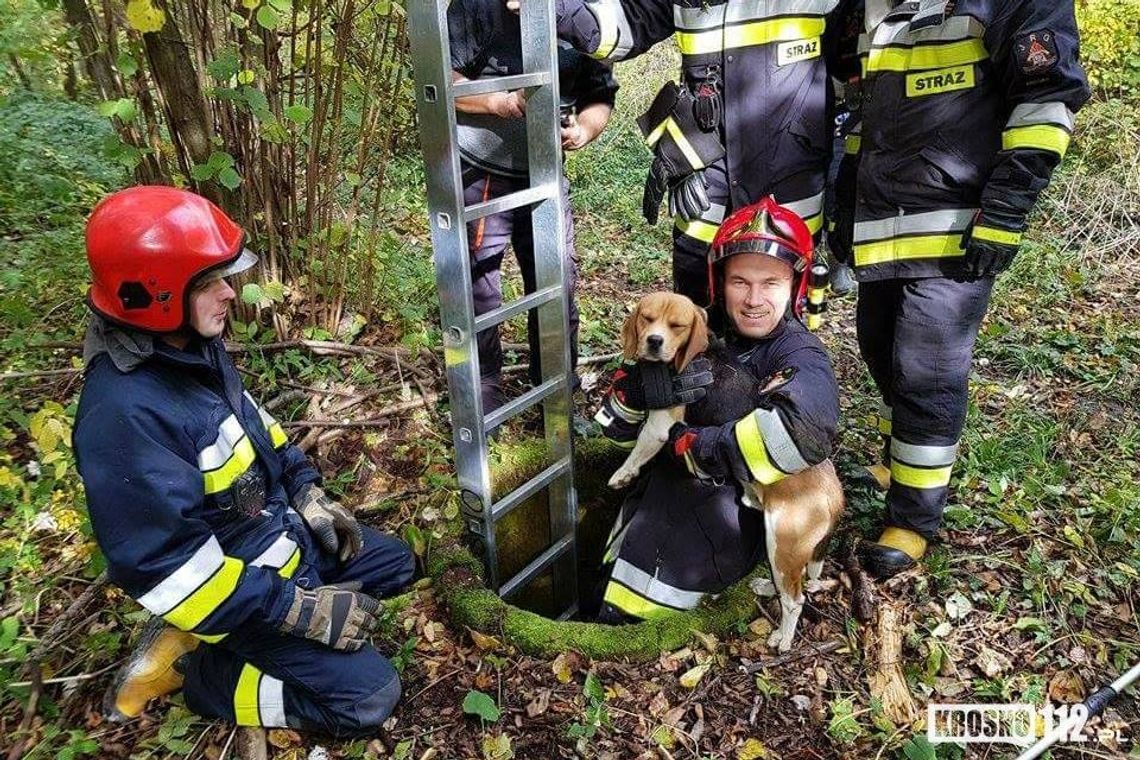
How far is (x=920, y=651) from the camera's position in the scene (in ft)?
8.84

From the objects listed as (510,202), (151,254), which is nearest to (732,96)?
(510,202)

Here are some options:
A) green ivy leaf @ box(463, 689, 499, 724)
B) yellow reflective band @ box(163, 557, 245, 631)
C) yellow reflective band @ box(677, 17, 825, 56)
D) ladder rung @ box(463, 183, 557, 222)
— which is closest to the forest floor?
green ivy leaf @ box(463, 689, 499, 724)

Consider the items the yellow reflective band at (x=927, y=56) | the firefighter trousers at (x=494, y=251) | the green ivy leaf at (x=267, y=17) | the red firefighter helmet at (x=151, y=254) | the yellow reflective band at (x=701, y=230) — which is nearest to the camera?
the red firefighter helmet at (x=151, y=254)

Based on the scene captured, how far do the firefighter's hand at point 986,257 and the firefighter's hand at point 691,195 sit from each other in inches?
43.1

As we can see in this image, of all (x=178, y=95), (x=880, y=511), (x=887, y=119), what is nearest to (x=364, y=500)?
(x=178, y=95)

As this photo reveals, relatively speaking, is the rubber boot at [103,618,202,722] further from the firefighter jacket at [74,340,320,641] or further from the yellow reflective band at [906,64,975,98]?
the yellow reflective band at [906,64,975,98]

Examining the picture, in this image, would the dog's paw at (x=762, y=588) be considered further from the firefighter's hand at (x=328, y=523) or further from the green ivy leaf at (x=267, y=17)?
the green ivy leaf at (x=267, y=17)

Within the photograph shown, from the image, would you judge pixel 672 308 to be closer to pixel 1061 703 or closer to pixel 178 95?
pixel 1061 703

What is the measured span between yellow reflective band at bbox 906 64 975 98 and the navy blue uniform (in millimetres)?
2663

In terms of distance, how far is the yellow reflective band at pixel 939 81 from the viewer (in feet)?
8.57

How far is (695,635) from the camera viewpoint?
276cm

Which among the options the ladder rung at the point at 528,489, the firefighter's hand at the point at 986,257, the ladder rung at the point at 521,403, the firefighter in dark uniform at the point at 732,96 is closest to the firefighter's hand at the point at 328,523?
the ladder rung at the point at 528,489

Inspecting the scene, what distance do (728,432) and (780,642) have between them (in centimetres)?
82

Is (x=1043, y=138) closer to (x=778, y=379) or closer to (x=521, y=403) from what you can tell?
(x=778, y=379)
